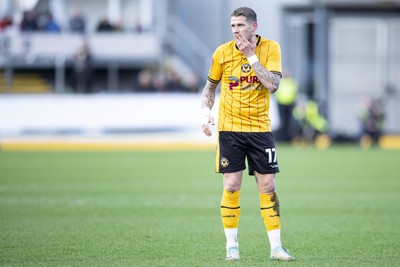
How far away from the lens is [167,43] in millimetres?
35344

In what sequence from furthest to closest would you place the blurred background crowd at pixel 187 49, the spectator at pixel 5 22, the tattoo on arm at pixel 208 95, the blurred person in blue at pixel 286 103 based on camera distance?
the spectator at pixel 5 22 → the blurred background crowd at pixel 187 49 → the blurred person in blue at pixel 286 103 → the tattoo on arm at pixel 208 95

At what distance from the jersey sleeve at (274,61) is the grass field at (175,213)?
1.65m

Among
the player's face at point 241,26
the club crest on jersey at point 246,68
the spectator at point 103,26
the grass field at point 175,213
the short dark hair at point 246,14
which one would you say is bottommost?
the grass field at point 175,213

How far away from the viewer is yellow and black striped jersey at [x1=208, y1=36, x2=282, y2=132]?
8055 mm

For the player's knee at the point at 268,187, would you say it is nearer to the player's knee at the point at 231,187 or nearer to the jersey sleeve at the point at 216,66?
the player's knee at the point at 231,187

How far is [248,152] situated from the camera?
8195mm

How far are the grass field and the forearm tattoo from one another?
1.51 metres

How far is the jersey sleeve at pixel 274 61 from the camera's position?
26.2ft

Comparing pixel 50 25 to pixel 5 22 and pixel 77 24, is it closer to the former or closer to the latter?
pixel 77 24

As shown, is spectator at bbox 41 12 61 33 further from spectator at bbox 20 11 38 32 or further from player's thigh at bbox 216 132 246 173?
player's thigh at bbox 216 132 246 173

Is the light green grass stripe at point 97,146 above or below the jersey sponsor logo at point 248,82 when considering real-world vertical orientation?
below

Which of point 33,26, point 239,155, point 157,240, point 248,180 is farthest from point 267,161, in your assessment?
point 33,26

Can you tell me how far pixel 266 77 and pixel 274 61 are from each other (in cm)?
27

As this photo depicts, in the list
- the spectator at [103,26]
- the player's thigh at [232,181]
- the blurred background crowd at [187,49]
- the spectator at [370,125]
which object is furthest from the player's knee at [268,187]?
the spectator at [103,26]
